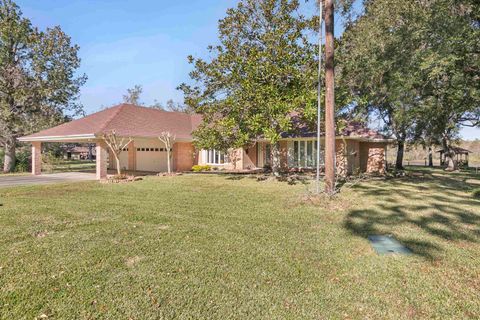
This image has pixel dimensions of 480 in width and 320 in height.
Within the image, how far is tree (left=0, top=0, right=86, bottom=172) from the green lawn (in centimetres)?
1783

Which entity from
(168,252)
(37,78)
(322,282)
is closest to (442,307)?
(322,282)

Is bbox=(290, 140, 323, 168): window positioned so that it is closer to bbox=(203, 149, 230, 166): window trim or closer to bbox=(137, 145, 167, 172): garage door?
bbox=(203, 149, 230, 166): window trim

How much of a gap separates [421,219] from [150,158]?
20.0 metres

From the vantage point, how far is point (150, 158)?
79.8 feet

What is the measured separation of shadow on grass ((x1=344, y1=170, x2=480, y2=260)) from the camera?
6.53 m

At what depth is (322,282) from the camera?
4.44 m

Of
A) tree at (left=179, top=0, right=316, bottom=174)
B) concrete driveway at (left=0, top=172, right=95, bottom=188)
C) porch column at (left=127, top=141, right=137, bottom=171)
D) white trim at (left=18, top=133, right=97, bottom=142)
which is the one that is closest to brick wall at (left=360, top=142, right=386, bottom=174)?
tree at (left=179, top=0, right=316, bottom=174)

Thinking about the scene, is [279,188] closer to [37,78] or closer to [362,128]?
[362,128]

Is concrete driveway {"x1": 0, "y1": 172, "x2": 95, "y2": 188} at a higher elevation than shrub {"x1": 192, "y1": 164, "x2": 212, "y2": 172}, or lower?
lower

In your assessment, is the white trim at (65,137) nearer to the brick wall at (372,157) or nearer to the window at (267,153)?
the window at (267,153)

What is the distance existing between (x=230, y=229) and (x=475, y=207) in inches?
315

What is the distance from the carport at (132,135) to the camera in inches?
703

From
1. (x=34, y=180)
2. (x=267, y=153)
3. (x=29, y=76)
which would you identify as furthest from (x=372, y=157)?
(x=29, y=76)

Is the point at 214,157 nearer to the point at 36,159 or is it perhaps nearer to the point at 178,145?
the point at 178,145
